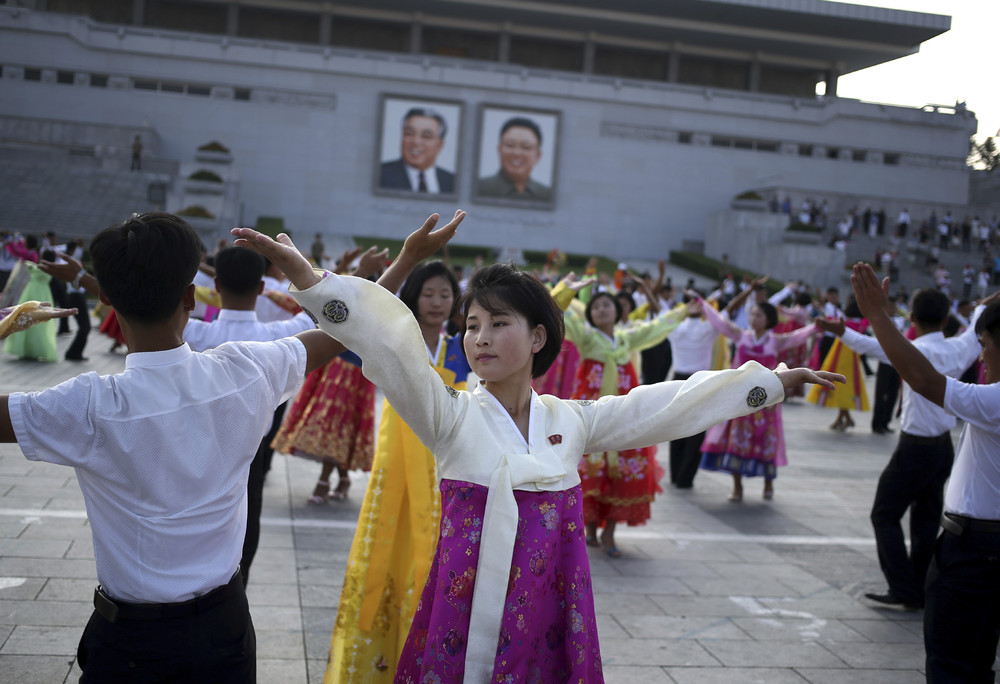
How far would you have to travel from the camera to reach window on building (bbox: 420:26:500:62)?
36.6m

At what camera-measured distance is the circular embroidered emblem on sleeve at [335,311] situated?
2.06m

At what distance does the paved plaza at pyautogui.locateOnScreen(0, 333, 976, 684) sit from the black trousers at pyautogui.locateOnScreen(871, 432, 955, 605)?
20cm

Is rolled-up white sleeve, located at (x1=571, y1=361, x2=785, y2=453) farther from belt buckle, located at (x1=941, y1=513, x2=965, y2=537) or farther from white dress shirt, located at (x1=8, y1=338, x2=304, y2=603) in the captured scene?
belt buckle, located at (x1=941, y1=513, x2=965, y2=537)

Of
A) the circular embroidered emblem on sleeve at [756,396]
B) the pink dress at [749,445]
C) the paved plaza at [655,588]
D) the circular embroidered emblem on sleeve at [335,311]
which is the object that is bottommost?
the paved plaza at [655,588]

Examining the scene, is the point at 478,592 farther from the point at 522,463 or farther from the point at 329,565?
the point at 329,565

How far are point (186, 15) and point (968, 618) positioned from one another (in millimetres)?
37765

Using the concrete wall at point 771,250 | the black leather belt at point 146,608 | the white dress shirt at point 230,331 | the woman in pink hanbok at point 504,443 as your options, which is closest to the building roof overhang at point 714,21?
the concrete wall at point 771,250

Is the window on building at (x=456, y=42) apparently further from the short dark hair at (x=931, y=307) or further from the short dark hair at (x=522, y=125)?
the short dark hair at (x=931, y=307)

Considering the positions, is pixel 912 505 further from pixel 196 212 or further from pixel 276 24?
pixel 276 24

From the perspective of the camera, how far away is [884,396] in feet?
38.2

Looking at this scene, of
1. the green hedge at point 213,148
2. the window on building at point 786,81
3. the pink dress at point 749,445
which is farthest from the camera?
the window on building at point 786,81

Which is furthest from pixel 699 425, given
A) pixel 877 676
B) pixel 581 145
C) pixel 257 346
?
pixel 581 145

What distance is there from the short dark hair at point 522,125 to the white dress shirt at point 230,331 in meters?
29.2

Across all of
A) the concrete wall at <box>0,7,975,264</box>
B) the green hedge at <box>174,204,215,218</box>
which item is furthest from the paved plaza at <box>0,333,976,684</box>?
the concrete wall at <box>0,7,975,264</box>
